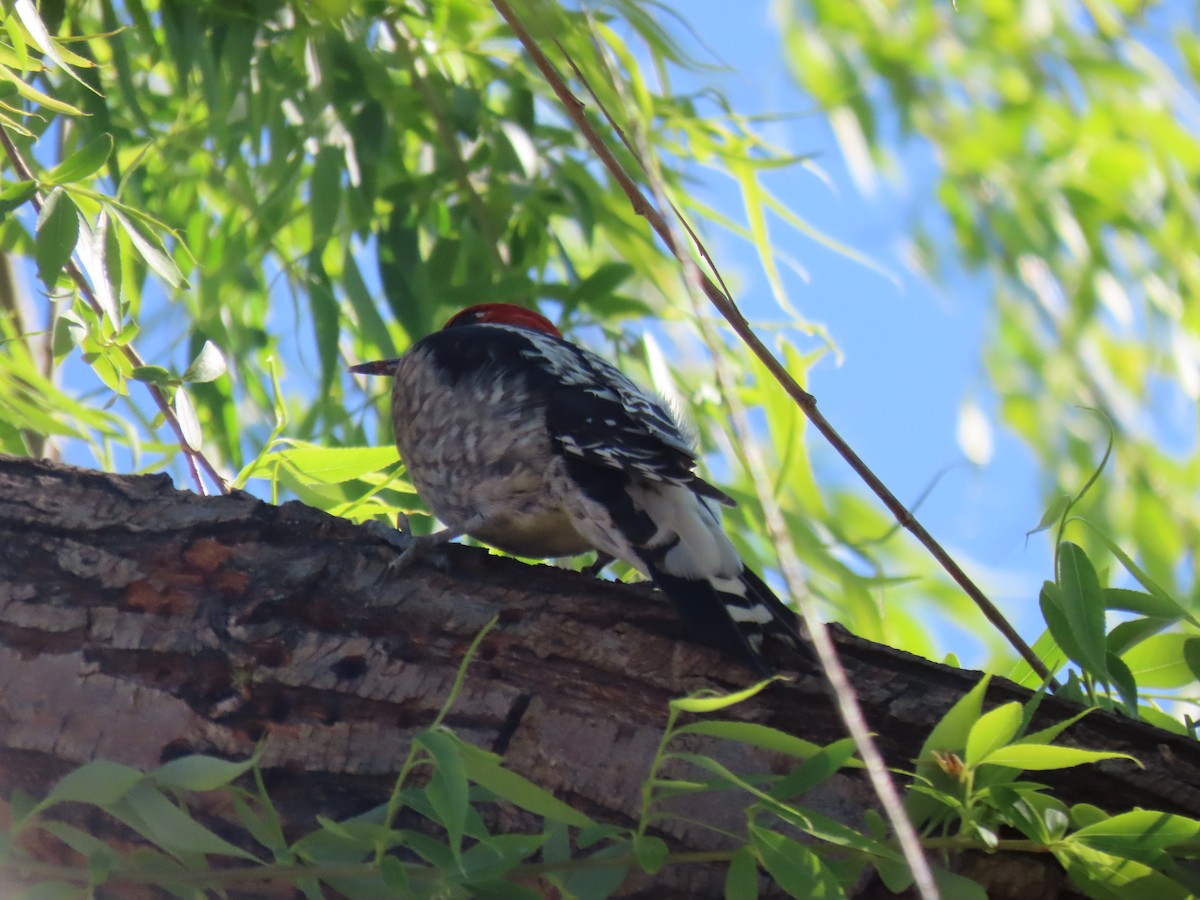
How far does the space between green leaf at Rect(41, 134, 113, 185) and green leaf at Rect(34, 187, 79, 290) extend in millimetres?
16

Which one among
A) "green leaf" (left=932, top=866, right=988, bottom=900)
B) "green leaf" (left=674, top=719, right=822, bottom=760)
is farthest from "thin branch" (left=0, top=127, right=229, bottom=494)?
"green leaf" (left=932, top=866, right=988, bottom=900)

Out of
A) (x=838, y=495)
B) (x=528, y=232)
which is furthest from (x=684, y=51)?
(x=838, y=495)

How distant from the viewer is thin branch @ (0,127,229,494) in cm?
170

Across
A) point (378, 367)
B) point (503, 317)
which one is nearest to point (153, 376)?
point (378, 367)

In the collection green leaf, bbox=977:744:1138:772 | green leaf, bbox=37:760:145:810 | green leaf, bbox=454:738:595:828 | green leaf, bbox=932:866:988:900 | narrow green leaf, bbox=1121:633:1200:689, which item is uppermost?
narrow green leaf, bbox=1121:633:1200:689

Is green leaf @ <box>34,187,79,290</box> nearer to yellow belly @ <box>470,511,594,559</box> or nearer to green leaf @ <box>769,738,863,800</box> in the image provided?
yellow belly @ <box>470,511,594,559</box>

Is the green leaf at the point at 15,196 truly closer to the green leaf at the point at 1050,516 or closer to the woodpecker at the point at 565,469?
the woodpecker at the point at 565,469

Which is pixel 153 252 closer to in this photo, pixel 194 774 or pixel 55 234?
pixel 55 234

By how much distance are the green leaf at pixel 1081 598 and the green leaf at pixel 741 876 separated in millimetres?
453

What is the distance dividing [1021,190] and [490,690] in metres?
2.56

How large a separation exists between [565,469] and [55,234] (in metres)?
0.73

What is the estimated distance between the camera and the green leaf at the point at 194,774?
3.64ft

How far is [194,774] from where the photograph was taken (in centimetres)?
114

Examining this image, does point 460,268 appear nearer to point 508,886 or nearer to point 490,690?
point 490,690
